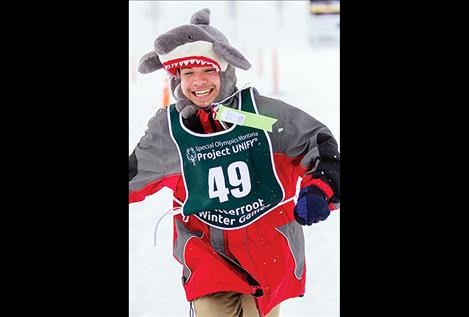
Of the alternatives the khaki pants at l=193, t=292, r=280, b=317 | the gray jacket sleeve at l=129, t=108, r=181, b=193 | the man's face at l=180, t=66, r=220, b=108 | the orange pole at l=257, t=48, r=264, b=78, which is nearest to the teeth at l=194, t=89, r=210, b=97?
the man's face at l=180, t=66, r=220, b=108

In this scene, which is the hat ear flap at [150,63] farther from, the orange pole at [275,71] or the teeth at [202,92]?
the orange pole at [275,71]

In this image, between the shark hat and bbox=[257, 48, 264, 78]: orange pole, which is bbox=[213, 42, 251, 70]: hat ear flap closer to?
the shark hat

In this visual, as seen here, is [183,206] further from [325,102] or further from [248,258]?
[325,102]

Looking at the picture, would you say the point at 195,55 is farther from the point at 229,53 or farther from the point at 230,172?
the point at 230,172

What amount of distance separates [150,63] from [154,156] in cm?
24

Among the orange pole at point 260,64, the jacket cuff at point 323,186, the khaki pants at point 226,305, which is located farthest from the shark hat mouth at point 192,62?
the khaki pants at point 226,305

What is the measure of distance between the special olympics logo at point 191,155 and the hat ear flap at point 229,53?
0.81ft

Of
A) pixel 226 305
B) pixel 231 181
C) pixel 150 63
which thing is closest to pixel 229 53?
pixel 150 63

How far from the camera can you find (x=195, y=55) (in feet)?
7.13

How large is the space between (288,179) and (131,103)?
50 centimetres

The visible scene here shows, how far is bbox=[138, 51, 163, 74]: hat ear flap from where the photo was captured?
7.32 feet
